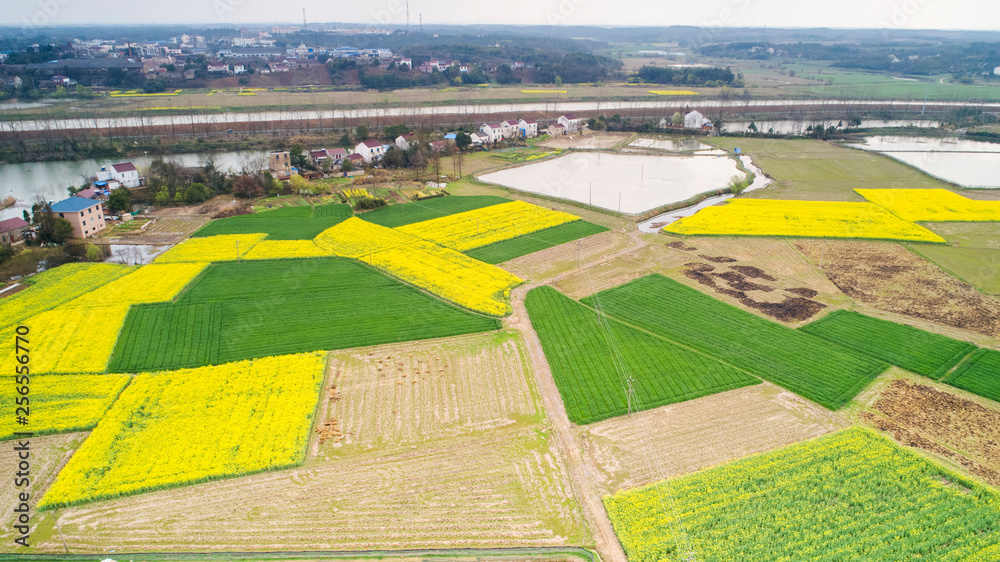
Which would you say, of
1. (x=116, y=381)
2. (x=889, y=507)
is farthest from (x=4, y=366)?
(x=889, y=507)

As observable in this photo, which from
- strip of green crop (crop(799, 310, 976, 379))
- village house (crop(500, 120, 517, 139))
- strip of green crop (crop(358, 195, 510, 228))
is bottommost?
strip of green crop (crop(799, 310, 976, 379))

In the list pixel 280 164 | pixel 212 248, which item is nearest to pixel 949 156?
pixel 280 164

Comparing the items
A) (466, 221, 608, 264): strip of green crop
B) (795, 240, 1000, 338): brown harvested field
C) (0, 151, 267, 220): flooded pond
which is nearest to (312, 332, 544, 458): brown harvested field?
(466, 221, 608, 264): strip of green crop

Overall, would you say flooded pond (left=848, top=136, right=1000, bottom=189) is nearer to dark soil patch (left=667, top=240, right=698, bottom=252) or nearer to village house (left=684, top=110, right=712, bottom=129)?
village house (left=684, top=110, right=712, bottom=129)

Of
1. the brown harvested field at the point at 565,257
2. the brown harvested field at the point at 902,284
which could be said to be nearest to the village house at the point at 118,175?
the brown harvested field at the point at 565,257

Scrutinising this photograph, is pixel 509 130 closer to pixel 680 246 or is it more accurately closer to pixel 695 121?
pixel 695 121

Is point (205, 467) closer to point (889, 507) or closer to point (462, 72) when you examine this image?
point (889, 507)

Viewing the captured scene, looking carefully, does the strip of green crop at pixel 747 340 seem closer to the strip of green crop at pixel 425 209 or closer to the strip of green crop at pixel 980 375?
the strip of green crop at pixel 980 375
